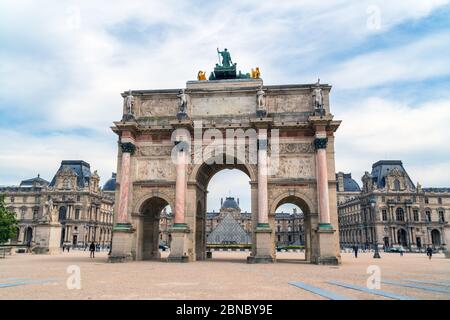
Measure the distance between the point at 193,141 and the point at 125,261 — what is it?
933cm

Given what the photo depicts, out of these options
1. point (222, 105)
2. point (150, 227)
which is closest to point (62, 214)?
point (150, 227)

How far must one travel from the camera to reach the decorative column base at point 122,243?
24000 millimetres

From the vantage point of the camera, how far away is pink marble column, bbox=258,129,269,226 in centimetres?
2406

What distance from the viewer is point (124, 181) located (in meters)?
25.7

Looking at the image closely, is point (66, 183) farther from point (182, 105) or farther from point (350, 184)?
point (350, 184)

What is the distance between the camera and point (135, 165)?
27031mm

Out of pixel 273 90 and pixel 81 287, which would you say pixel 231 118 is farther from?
pixel 81 287

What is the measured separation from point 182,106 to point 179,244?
31.5 ft

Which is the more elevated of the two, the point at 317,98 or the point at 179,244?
the point at 317,98

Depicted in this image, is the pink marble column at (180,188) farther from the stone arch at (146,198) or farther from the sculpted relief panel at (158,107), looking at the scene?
the sculpted relief panel at (158,107)

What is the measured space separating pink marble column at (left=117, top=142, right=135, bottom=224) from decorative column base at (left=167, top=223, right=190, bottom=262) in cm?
379

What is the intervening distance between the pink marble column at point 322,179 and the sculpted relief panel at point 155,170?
Answer: 1011cm
